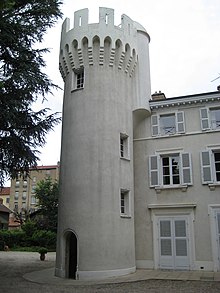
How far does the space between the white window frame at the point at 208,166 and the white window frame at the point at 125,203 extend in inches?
146

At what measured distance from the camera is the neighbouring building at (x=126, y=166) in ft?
44.4

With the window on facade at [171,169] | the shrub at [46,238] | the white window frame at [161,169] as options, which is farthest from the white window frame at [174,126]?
the shrub at [46,238]

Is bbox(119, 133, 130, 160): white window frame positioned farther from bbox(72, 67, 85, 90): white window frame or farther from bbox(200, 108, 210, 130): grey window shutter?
bbox(200, 108, 210, 130): grey window shutter

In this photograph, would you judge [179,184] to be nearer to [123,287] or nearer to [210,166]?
[210,166]

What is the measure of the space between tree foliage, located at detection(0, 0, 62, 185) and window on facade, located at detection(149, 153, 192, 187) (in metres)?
5.80

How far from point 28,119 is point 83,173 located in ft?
11.3

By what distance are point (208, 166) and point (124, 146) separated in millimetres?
4184

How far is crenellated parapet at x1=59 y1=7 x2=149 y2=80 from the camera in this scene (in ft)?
50.3

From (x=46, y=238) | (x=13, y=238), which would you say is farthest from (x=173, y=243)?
(x=13, y=238)

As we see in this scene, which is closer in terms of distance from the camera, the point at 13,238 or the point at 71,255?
the point at 71,255

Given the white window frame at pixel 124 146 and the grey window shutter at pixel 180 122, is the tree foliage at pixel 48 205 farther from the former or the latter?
the grey window shutter at pixel 180 122

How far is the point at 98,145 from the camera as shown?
14.2 meters

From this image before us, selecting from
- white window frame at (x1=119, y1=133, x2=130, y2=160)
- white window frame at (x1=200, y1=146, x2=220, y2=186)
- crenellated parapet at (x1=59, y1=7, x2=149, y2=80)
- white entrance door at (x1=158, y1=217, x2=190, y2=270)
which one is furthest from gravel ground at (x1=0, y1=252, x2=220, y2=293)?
crenellated parapet at (x1=59, y1=7, x2=149, y2=80)

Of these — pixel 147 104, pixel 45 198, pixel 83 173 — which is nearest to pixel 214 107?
pixel 147 104
